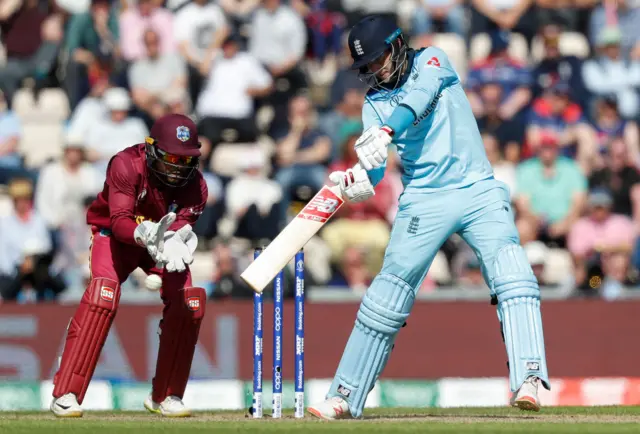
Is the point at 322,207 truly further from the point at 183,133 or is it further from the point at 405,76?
the point at 183,133

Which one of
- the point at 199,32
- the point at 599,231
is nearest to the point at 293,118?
the point at 199,32

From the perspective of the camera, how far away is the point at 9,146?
535 inches

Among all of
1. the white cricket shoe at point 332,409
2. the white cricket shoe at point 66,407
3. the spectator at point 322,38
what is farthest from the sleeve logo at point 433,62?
the spectator at point 322,38

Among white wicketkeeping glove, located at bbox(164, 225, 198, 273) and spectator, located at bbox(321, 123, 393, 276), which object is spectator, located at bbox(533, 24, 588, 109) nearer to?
spectator, located at bbox(321, 123, 393, 276)

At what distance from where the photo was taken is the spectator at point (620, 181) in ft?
42.4

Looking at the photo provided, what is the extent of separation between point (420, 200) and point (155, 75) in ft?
23.7

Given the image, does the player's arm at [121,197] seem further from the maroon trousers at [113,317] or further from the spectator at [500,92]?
the spectator at [500,92]

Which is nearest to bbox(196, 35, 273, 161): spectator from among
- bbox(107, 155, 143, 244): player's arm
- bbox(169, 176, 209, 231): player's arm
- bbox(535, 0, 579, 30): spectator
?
bbox(535, 0, 579, 30): spectator

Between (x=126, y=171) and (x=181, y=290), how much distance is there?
767 millimetres

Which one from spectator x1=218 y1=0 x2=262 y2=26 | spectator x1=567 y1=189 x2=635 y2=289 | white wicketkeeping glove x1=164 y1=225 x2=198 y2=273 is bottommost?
white wicketkeeping glove x1=164 y1=225 x2=198 y2=273

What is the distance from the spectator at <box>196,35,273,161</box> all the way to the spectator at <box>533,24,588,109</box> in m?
2.82

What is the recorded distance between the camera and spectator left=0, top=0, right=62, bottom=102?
46.6 ft

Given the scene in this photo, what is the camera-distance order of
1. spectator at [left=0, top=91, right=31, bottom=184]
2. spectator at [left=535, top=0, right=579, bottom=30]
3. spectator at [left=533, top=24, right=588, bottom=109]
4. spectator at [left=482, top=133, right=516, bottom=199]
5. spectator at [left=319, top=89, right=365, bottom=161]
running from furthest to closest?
spectator at [left=535, top=0, right=579, bottom=30] → spectator at [left=533, top=24, right=588, bottom=109] → spectator at [left=319, top=89, right=365, bottom=161] → spectator at [left=0, top=91, right=31, bottom=184] → spectator at [left=482, top=133, right=516, bottom=199]

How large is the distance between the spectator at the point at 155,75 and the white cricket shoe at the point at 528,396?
765cm
